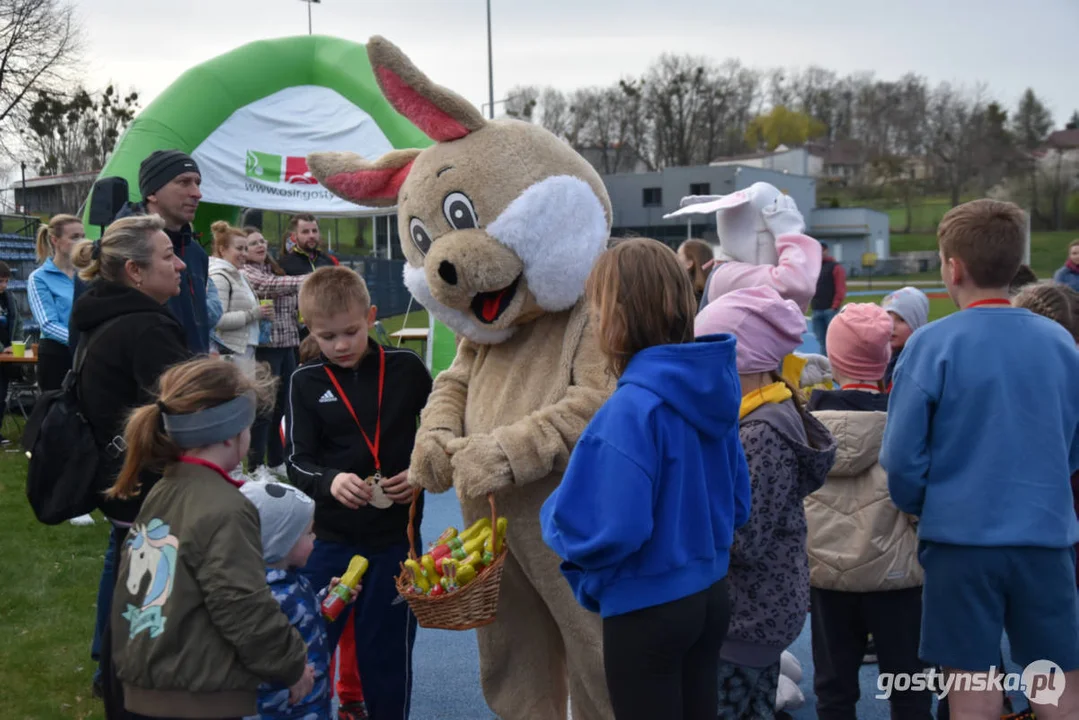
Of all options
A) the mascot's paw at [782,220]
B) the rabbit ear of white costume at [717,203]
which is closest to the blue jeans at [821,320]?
the rabbit ear of white costume at [717,203]

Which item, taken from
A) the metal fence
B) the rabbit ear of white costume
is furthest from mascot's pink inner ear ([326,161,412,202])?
Result: the metal fence

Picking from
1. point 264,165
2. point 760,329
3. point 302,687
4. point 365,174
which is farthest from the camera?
point 264,165

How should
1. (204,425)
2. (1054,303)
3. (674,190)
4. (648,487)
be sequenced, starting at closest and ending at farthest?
1. (648,487)
2. (204,425)
3. (1054,303)
4. (674,190)

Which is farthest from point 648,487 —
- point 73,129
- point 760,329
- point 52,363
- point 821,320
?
point 73,129

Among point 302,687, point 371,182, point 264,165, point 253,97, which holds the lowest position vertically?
point 302,687

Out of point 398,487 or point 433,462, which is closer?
point 433,462

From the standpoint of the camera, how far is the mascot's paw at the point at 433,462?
3.37 meters

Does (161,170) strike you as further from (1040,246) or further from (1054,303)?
(1040,246)

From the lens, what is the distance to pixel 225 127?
10914 mm

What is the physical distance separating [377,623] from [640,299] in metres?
1.87

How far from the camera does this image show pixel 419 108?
3.56 metres

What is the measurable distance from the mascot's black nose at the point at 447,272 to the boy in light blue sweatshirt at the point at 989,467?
5.15 feet

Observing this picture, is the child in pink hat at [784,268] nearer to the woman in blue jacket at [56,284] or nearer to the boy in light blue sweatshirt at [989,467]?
the boy in light blue sweatshirt at [989,467]

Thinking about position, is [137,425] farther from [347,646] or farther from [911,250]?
[911,250]
